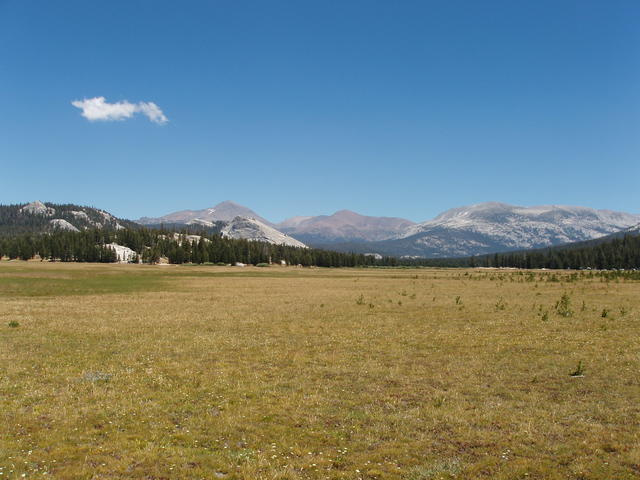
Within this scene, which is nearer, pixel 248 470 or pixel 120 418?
pixel 248 470

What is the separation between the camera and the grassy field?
10.6m

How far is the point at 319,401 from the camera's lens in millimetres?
15344

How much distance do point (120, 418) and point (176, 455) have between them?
377cm

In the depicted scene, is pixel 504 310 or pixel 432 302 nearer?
pixel 504 310

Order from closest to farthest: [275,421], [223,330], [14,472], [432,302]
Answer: [14,472] → [275,421] → [223,330] → [432,302]

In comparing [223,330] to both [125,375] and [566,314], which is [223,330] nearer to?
[125,375]

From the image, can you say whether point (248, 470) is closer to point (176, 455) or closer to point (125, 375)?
point (176, 455)

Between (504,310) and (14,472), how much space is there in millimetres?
40301

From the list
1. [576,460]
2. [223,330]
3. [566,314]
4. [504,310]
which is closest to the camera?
[576,460]

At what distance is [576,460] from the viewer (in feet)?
35.2

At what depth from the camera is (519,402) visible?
1512 centimetres

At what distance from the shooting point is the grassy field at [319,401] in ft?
34.9

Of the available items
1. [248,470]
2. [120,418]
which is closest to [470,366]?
[248,470]

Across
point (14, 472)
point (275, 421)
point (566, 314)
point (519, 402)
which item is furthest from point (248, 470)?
point (566, 314)
